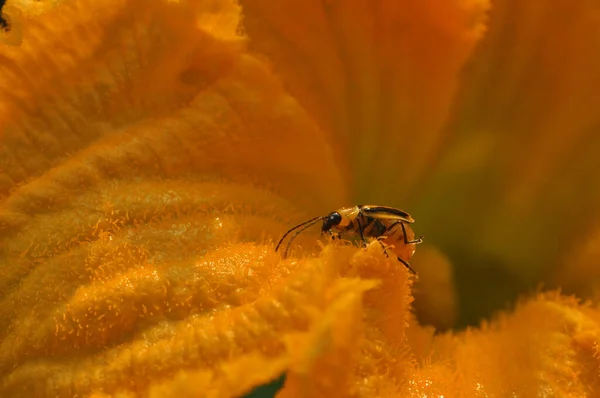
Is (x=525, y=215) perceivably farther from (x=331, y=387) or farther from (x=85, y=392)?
(x=85, y=392)

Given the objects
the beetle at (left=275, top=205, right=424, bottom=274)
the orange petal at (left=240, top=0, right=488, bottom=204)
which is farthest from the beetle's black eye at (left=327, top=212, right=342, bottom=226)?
the orange petal at (left=240, top=0, right=488, bottom=204)

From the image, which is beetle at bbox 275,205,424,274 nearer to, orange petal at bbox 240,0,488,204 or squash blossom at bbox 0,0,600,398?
squash blossom at bbox 0,0,600,398

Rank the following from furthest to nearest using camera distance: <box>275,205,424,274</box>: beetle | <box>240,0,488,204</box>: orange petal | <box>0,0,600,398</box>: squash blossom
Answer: <box>240,0,488,204</box>: orange petal, <box>275,205,424,274</box>: beetle, <box>0,0,600,398</box>: squash blossom

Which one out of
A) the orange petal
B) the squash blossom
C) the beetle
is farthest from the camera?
the orange petal

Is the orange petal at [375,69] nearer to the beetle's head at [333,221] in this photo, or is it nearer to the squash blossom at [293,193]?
the squash blossom at [293,193]

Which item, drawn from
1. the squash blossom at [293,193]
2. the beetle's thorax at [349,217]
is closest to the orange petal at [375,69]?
the squash blossom at [293,193]

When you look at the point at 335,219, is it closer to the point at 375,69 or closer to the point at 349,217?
the point at 349,217

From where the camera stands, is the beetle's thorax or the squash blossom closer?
the squash blossom

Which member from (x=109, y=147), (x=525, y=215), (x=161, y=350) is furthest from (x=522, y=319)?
(x=109, y=147)

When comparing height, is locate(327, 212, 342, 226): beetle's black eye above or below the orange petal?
below

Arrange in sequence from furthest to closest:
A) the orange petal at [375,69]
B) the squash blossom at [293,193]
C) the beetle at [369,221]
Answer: the orange petal at [375,69]
the beetle at [369,221]
the squash blossom at [293,193]
